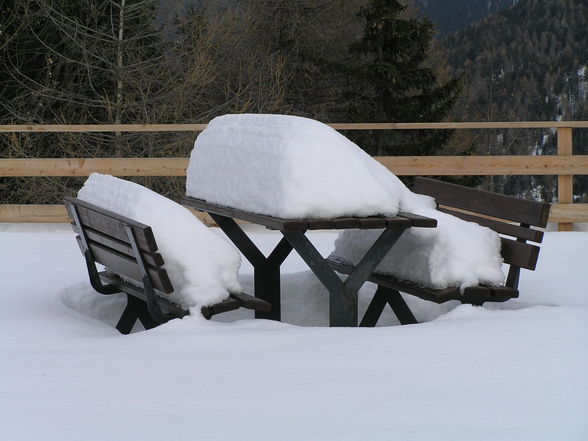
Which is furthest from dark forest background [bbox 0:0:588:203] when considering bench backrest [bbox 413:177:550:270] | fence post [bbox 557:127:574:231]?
bench backrest [bbox 413:177:550:270]

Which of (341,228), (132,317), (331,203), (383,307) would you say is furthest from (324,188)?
(132,317)

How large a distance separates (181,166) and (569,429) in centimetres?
592

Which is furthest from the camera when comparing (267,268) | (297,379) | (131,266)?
(267,268)

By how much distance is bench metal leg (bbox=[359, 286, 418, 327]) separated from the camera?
15.1 feet

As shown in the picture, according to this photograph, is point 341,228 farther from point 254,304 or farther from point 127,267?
point 127,267

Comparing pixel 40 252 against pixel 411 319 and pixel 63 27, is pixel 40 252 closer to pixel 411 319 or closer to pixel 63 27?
pixel 411 319

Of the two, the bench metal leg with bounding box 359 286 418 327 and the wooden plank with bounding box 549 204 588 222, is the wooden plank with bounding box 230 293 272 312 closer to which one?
the bench metal leg with bounding box 359 286 418 327

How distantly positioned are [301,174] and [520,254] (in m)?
1.16

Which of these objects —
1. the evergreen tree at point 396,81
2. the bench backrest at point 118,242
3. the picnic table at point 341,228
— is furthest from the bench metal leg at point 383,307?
the evergreen tree at point 396,81

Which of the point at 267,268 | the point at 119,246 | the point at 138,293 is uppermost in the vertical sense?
the point at 119,246

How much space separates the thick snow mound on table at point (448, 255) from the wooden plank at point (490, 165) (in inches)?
137

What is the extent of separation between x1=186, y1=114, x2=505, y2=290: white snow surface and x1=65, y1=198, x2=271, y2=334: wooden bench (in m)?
0.49

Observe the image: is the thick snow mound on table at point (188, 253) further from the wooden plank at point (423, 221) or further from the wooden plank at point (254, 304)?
the wooden plank at point (423, 221)

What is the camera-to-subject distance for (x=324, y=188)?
12.6 feet
